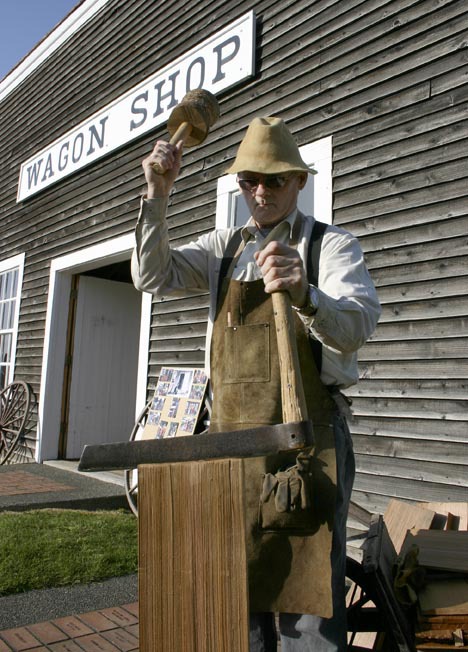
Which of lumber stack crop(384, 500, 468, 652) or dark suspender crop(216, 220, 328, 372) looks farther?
lumber stack crop(384, 500, 468, 652)

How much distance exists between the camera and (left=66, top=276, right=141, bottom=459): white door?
8.23 metres

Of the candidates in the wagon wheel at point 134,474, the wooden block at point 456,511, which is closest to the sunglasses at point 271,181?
the wooden block at point 456,511

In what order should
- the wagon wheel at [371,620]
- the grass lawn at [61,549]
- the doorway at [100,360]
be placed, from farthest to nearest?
1. the doorway at [100,360]
2. the grass lawn at [61,549]
3. the wagon wheel at [371,620]

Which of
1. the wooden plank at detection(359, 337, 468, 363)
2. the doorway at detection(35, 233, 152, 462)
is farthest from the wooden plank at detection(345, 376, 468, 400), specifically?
the doorway at detection(35, 233, 152, 462)

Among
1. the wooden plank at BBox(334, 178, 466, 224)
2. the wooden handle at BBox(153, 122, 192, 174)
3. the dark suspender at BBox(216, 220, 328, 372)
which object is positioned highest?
the wooden plank at BBox(334, 178, 466, 224)

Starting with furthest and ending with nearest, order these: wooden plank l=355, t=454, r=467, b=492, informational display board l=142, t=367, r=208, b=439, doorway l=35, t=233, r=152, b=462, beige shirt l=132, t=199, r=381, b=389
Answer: doorway l=35, t=233, r=152, b=462 < informational display board l=142, t=367, r=208, b=439 < wooden plank l=355, t=454, r=467, b=492 < beige shirt l=132, t=199, r=381, b=389

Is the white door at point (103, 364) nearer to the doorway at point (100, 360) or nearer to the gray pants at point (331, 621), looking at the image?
the doorway at point (100, 360)

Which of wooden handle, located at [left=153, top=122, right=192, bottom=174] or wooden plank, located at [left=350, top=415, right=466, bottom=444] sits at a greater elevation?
wooden handle, located at [left=153, top=122, right=192, bottom=174]

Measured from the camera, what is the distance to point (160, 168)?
1804 millimetres

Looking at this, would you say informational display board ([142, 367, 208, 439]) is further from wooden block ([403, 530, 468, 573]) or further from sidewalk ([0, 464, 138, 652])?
wooden block ([403, 530, 468, 573])

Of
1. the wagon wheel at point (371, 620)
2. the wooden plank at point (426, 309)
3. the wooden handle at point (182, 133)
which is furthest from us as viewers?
the wooden plank at point (426, 309)

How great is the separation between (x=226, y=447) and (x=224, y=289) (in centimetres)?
74

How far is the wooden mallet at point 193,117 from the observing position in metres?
2.10

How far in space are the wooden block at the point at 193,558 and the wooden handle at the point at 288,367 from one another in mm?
170
